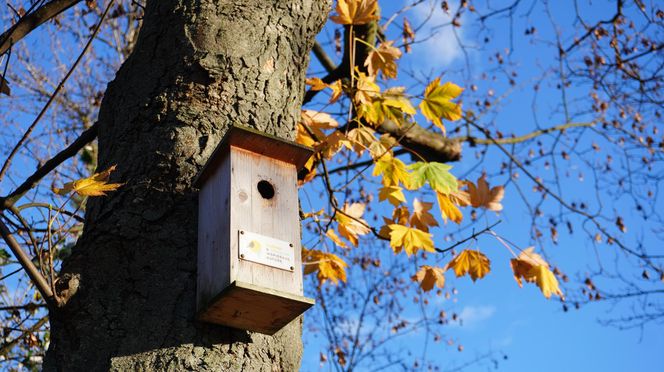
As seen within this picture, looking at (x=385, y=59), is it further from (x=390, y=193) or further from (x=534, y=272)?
(x=534, y=272)

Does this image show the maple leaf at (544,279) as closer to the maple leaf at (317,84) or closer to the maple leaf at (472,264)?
the maple leaf at (472,264)

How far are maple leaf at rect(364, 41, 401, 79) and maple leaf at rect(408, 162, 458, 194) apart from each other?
22.5 inches

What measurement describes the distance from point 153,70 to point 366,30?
2106 mm

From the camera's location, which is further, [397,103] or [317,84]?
[317,84]

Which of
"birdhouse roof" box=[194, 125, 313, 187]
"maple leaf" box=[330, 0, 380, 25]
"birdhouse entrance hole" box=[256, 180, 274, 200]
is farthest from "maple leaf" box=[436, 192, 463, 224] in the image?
"birdhouse entrance hole" box=[256, 180, 274, 200]

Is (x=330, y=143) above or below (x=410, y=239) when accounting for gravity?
above

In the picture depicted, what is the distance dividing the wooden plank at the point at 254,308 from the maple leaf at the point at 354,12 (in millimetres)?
1443

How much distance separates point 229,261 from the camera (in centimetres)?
162

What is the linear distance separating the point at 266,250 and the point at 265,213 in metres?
0.12

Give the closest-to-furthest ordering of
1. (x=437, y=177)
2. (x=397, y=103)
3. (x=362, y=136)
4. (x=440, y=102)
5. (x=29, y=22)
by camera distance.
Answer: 1. (x=29, y=22)
2. (x=437, y=177)
3. (x=440, y=102)
4. (x=397, y=103)
5. (x=362, y=136)

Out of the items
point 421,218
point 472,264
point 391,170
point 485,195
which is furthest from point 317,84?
point 472,264

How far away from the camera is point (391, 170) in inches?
106

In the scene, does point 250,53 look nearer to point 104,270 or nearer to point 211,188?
point 211,188

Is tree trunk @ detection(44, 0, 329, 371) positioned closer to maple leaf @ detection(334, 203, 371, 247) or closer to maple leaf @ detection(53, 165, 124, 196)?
maple leaf @ detection(53, 165, 124, 196)
